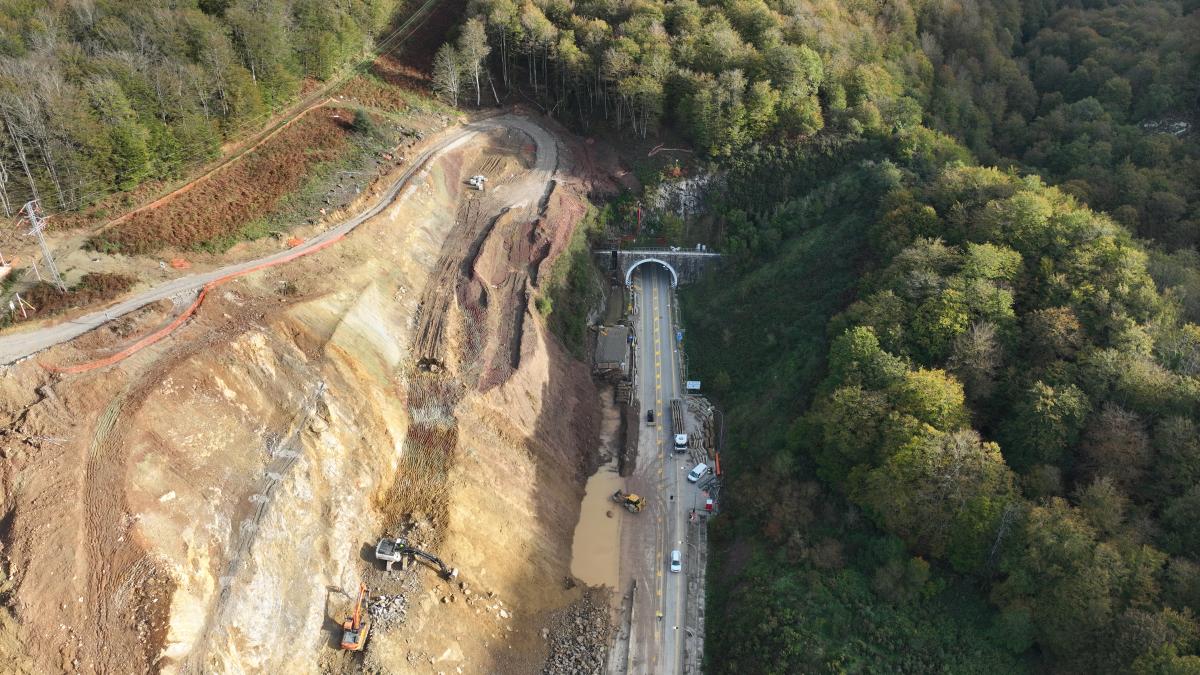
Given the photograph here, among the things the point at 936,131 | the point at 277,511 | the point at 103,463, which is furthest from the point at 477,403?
the point at 936,131

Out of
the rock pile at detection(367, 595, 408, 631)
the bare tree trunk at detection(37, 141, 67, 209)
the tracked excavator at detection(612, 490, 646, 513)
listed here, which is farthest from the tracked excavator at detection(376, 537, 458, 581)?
the bare tree trunk at detection(37, 141, 67, 209)

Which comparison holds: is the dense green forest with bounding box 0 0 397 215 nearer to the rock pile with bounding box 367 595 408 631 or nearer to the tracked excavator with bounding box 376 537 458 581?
the tracked excavator with bounding box 376 537 458 581

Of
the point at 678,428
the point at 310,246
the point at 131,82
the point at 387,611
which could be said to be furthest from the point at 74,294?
the point at 678,428

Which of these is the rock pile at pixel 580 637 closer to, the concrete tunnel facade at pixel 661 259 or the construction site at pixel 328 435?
the construction site at pixel 328 435

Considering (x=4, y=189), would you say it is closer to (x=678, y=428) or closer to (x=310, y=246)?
(x=310, y=246)

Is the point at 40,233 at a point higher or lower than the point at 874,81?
lower

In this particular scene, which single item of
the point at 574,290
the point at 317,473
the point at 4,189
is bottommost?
the point at 574,290

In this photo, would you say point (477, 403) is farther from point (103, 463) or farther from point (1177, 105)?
point (1177, 105)

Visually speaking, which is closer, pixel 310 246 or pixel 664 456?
pixel 310 246

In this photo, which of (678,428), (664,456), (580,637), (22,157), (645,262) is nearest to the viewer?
(580,637)
